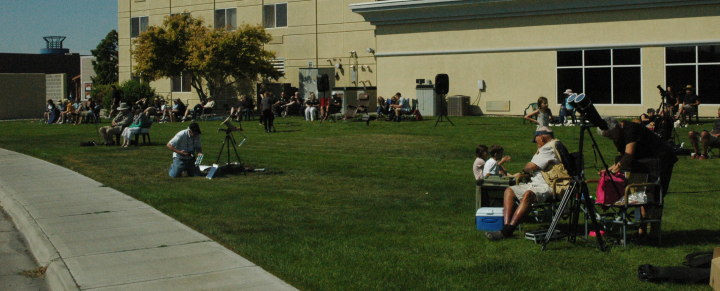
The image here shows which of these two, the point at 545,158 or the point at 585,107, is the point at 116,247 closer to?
the point at 545,158

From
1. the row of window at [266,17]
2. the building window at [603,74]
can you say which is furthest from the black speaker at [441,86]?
the row of window at [266,17]

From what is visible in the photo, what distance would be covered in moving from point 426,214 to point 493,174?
1184 millimetres

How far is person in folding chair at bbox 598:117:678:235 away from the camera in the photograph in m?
9.80

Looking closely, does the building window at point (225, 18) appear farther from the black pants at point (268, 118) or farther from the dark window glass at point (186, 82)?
the black pants at point (268, 118)

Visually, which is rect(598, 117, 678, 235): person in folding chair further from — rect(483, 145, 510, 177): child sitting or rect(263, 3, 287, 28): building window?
rect(263, 3, 287, 28): building window

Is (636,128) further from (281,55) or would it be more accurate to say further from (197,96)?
(197,96)

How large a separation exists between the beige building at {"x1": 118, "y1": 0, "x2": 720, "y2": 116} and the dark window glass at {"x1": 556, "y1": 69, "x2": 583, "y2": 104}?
0.14ft

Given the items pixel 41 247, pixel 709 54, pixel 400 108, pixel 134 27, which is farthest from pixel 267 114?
pixel 134 27

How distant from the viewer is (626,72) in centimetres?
3538

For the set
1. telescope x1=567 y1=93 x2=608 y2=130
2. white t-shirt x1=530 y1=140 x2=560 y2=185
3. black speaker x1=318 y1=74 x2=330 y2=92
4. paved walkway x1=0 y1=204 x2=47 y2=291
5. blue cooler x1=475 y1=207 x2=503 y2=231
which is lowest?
paved walkway x1=0 y1=204 x2=47 y2=291

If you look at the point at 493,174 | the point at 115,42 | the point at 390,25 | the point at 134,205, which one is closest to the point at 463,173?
the point at 493,174

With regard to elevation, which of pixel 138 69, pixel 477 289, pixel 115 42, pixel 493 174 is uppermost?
pixel 115 42

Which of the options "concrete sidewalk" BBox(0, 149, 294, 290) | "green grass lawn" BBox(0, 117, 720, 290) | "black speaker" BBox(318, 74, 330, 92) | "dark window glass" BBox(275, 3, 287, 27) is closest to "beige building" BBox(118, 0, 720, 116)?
"dark window glass" BBox(275, 3, 287, 27)

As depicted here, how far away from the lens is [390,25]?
42000mm
